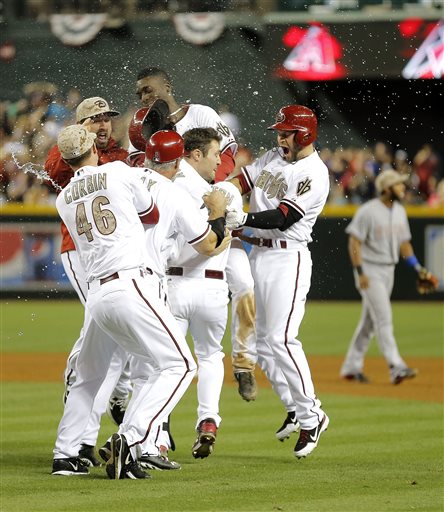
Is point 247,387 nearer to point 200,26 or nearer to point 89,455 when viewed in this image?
point 89,455

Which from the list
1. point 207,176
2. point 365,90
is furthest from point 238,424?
point 365,90

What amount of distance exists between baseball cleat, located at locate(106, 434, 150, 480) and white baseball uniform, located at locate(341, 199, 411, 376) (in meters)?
5.08

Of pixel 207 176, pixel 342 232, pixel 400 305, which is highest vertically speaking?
pixel 207 176

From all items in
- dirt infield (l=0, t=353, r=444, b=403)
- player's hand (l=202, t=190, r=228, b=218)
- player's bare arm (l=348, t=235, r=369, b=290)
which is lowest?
dirt infield (l=0, t=353, r=444, b=403)

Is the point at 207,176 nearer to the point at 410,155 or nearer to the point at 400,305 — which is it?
the point at 400,305

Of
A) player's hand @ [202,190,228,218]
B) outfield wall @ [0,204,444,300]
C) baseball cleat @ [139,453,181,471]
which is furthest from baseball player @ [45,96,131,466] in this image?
outfield wall @ [0,204,444,300]

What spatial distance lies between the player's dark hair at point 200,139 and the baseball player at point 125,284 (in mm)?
863

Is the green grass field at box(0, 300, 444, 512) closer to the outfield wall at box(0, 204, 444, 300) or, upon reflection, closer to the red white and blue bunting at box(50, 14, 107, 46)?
the outfield wall at box(0, 204, 444, 300)

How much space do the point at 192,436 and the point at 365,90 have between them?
1856 cm

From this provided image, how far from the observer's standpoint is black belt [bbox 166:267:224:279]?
274 inches

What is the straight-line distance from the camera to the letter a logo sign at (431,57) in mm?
20484

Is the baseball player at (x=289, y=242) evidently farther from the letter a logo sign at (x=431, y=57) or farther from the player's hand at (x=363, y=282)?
the letter a logo sign at (x=431, y=57)

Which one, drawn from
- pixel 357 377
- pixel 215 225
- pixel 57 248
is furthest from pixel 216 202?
pixel 57 248

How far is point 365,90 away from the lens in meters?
25.7
